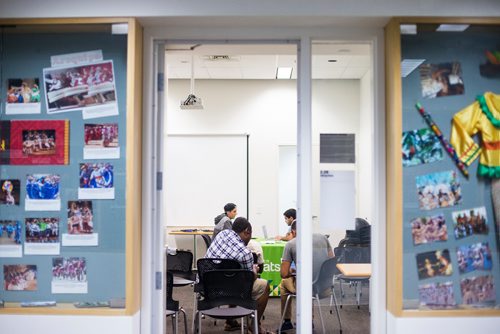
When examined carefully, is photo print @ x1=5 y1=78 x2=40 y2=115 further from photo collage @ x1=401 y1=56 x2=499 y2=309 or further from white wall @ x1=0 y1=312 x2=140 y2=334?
photo collage @ x1=401 y1=56 x2=499 y2=309

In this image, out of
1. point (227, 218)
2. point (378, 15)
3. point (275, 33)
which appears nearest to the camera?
point (378, 15)

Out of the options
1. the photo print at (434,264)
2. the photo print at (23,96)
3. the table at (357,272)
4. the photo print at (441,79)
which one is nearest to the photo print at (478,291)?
the photo print at (434,264)

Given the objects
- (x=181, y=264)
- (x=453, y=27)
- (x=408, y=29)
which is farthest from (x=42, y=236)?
(x=453, y=27)

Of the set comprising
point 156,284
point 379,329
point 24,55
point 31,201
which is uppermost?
point 24,55

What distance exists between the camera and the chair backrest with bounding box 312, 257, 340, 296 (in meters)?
3.59

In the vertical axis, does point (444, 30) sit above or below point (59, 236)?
above

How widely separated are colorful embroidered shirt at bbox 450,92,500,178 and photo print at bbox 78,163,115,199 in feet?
7.48

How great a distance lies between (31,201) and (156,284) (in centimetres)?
102

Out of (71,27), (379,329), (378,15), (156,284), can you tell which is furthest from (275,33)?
(379,329)

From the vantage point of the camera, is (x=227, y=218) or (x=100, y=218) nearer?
(x=100, y=218)

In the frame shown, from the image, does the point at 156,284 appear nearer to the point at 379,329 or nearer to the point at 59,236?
the point at 59,236

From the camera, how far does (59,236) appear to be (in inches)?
129

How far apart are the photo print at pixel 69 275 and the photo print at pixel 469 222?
8.15 feet

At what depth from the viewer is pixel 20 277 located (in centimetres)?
329
